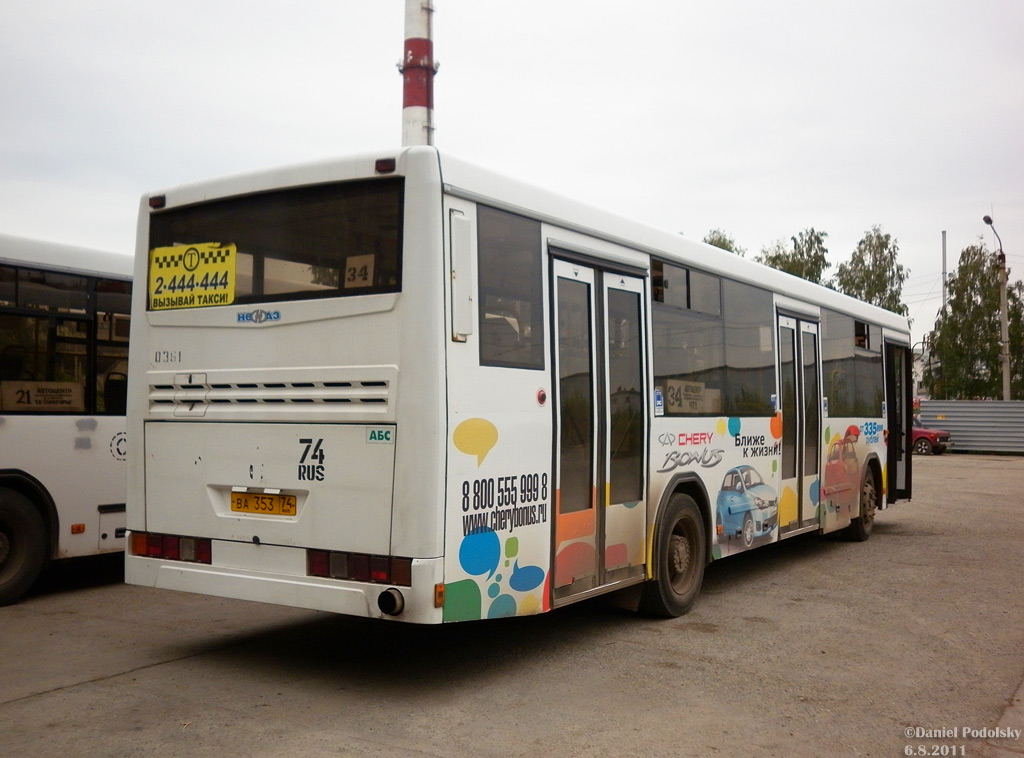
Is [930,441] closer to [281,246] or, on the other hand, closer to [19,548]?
[19,548]

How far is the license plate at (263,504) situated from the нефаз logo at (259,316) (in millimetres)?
1064

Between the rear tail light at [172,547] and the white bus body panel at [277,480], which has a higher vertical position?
the white bus body panel at [277,480]

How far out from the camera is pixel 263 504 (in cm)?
612

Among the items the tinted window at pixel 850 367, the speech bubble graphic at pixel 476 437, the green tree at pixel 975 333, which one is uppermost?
the green tree at pixel 975 333

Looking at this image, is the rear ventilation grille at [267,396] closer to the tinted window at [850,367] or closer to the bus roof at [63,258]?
the bus roof at [63,258]

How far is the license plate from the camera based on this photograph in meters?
6.01

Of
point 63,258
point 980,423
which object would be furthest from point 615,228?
point 980,423

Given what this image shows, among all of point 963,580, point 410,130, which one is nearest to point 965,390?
point 410,130

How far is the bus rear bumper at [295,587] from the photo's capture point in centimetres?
545

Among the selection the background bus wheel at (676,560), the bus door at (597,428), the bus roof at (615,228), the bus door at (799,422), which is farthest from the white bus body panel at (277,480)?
the bus door at (799,422)

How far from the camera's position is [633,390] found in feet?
24.8

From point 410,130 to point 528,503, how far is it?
47.1 feet

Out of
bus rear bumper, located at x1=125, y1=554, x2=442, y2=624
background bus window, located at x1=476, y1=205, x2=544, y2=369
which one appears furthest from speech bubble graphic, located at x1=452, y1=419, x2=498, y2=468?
bus rear bumper, located at x1=125, y1=554, x2=442, y2=624

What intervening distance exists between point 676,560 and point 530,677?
2327 mm
